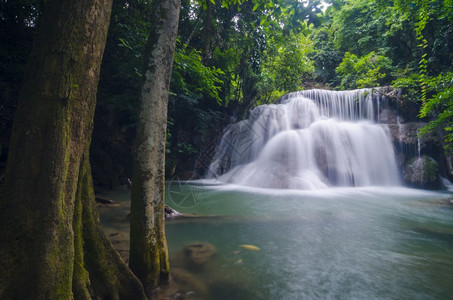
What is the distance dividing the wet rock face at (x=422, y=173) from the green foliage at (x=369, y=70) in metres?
6.98

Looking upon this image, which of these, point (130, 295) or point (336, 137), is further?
point (336, 137)

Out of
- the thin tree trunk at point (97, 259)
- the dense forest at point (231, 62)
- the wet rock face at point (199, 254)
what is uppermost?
the dense forest at point (231, 62)

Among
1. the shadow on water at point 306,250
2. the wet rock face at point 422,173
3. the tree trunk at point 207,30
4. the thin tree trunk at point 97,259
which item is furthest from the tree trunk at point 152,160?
the wet rock face at point 422,173

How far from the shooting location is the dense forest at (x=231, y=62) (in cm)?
520

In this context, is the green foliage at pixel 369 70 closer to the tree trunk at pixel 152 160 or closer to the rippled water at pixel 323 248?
the rippled water at pixel 323 248

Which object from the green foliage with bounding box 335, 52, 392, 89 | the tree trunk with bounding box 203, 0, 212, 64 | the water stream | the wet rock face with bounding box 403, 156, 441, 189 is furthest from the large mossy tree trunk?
the green foliage with bounding box 335, 52, 392, 89

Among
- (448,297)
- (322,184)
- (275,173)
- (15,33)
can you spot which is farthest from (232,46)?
(448,297)

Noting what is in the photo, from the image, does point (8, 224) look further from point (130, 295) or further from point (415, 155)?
point (415, 155)

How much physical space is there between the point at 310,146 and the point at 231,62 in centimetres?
590

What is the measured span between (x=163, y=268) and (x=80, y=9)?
222 centimetres

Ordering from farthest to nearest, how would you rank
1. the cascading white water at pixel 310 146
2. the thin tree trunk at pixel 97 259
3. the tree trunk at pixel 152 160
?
the cascading white water at pixel 310 146 < the tree trunk at pixel 152 160 < the thin tree trunk at pixel 97 259

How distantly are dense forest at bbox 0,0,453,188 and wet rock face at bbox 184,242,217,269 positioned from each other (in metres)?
3.29

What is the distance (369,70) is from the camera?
1562 centimetres

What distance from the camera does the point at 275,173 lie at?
9.94 m
